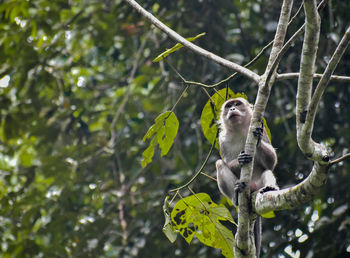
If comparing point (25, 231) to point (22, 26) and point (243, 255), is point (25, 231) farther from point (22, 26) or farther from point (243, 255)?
point (243, 255)

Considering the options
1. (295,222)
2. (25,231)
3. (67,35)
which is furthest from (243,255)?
(67,35)

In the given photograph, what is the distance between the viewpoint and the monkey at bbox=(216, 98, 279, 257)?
4473 millimetres

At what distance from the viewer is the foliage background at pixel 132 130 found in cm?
578

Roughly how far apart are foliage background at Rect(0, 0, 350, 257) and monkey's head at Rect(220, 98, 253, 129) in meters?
0.59

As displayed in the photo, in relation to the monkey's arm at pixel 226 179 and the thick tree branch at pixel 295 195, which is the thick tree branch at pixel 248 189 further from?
the monkey's arm at pixel 226 179

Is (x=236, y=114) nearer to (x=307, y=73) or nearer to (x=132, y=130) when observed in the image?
(x=307, y=73)

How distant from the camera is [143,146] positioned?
26.0 ft

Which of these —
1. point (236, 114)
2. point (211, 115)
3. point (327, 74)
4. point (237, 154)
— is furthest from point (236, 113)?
point (327, 74)

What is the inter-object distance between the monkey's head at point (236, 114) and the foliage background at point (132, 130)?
59 centimetres

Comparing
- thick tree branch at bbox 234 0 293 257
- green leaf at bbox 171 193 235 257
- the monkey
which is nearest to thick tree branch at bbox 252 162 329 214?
thick tree branch at bbox 234 0 293 257

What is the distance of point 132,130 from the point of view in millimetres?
8203

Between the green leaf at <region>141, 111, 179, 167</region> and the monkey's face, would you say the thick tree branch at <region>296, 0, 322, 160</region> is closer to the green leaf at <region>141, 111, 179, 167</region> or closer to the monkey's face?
the green leaf at <region>141, 111, 179, 167</region>

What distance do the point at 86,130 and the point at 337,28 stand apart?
4073 mm

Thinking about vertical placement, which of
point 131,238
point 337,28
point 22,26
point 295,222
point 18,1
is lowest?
point 131,238
